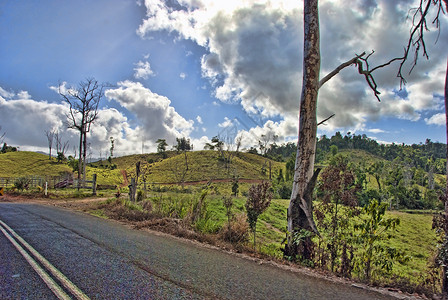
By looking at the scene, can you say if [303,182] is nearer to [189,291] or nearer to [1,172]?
[189,291]

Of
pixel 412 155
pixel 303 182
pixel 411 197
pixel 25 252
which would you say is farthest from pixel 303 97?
pixel 412 155

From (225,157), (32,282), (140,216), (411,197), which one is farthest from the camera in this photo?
(225,157)

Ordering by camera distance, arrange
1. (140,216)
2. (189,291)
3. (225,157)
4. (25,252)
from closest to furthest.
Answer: (189,291), (25,252), (140,216), (225,157)

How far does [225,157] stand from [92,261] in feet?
262

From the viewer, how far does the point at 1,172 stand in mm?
55750

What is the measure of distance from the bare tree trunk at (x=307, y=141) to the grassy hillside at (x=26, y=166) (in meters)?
64.8

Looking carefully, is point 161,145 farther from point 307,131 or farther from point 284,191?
point 307,131

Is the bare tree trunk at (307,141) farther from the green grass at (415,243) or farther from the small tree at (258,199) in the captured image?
the green grass at (415,243)

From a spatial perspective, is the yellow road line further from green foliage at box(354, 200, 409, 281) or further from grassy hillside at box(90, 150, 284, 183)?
grassy hillside at box(90, 150, 284, 183)

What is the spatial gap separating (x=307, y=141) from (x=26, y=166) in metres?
78.3

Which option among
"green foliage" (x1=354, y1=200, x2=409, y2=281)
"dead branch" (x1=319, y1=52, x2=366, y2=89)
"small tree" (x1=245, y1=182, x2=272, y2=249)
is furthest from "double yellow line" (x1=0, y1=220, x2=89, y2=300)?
"dead branch" (x1=319, y1=52, x2=366, y2=89)

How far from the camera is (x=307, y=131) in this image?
5.78 meters

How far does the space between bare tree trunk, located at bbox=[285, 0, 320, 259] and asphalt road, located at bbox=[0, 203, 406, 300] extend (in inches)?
46.6

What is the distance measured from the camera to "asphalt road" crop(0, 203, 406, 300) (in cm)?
327
